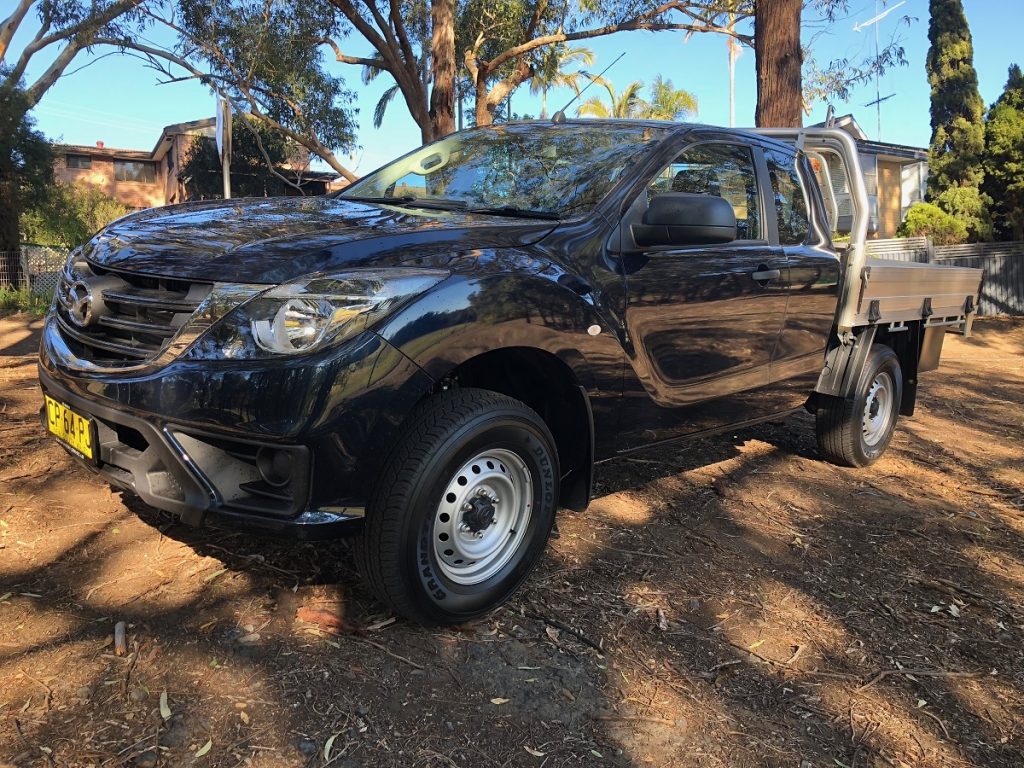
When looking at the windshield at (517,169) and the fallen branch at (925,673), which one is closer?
the fallen branch at (925,673)

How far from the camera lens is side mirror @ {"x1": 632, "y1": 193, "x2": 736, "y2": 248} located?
3178mm

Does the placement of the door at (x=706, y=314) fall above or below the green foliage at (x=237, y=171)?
below

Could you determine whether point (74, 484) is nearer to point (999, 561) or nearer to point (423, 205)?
point (423, 205)

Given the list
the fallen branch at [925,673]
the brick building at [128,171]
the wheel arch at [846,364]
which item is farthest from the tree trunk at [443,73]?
the brick building at [128,171]

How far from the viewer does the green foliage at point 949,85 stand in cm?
2209

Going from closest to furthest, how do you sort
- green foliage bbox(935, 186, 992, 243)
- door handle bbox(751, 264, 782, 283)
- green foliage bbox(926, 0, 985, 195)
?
1. door handle bbox(751, 264, 782, 283)
2. green foliage bbox(935, 186, 992, 243)
3. green foliage bbox(926, 0, 985, 195)

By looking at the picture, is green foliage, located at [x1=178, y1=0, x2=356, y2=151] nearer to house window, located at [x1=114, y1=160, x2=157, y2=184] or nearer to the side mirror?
the side mirror

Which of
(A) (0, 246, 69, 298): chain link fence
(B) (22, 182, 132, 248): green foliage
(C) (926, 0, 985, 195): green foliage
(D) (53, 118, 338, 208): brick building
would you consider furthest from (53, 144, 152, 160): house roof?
(C) (926, 0, 985, 195): green foliage

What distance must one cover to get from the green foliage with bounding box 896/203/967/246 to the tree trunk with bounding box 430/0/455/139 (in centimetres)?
1217

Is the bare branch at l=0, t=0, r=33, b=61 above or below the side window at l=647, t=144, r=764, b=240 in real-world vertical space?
above

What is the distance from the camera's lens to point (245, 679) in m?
2.50

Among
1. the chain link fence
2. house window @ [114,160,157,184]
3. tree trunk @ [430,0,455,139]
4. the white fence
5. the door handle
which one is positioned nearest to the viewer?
the door handle

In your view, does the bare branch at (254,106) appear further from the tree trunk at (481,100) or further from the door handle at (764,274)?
the door handle at (764,274)

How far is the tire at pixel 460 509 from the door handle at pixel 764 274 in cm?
163
